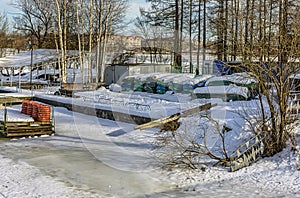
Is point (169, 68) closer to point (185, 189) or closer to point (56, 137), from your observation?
point (56, 137)

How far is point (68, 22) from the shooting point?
3647cm

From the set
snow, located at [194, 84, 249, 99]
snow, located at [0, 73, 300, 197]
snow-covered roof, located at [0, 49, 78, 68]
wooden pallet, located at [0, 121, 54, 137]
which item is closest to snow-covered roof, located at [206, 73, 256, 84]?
snow, located at [194, 84, 249, 99]

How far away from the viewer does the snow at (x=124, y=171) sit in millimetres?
7020

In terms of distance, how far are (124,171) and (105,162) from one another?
0.84m

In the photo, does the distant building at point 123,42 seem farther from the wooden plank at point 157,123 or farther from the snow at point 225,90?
the wooden plank at point 157,123

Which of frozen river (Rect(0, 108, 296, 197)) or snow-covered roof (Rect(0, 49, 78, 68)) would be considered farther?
snow-covered roof (Rect(0, 49, 78, 68))

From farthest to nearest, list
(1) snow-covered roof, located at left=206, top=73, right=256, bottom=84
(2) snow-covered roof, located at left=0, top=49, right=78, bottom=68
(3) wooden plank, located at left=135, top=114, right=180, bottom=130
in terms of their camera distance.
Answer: (2) snow-covered roof, located at left=0, top=49, right=78, bottom=68 < (3) wooden plank, located at left=135, top=114, right=180, bottom=130 < (1) snow-covered roof, located at left=206, top=73, right=256, bottom=84

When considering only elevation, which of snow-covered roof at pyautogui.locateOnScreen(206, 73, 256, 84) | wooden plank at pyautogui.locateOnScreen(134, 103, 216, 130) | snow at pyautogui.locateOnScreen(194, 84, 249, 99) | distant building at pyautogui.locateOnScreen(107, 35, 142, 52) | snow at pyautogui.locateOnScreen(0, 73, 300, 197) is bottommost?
snow at pyautogui.locateOnScreen(0, 73, 300, 197)

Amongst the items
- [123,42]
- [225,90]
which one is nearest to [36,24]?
[123,42]

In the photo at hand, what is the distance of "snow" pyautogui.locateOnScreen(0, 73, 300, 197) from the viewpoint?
23.0 feet

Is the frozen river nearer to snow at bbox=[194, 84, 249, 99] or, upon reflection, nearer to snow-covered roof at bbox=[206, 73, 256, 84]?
snow-covered roof at bbox=[206, 73, 256, 84]

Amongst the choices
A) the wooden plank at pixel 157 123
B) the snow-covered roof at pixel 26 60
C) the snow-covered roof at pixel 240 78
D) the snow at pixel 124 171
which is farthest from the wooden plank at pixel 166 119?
the snow-covered roof at pixel 26 60

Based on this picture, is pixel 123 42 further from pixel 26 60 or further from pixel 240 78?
pixel 240 78

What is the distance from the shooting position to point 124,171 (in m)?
8.21
